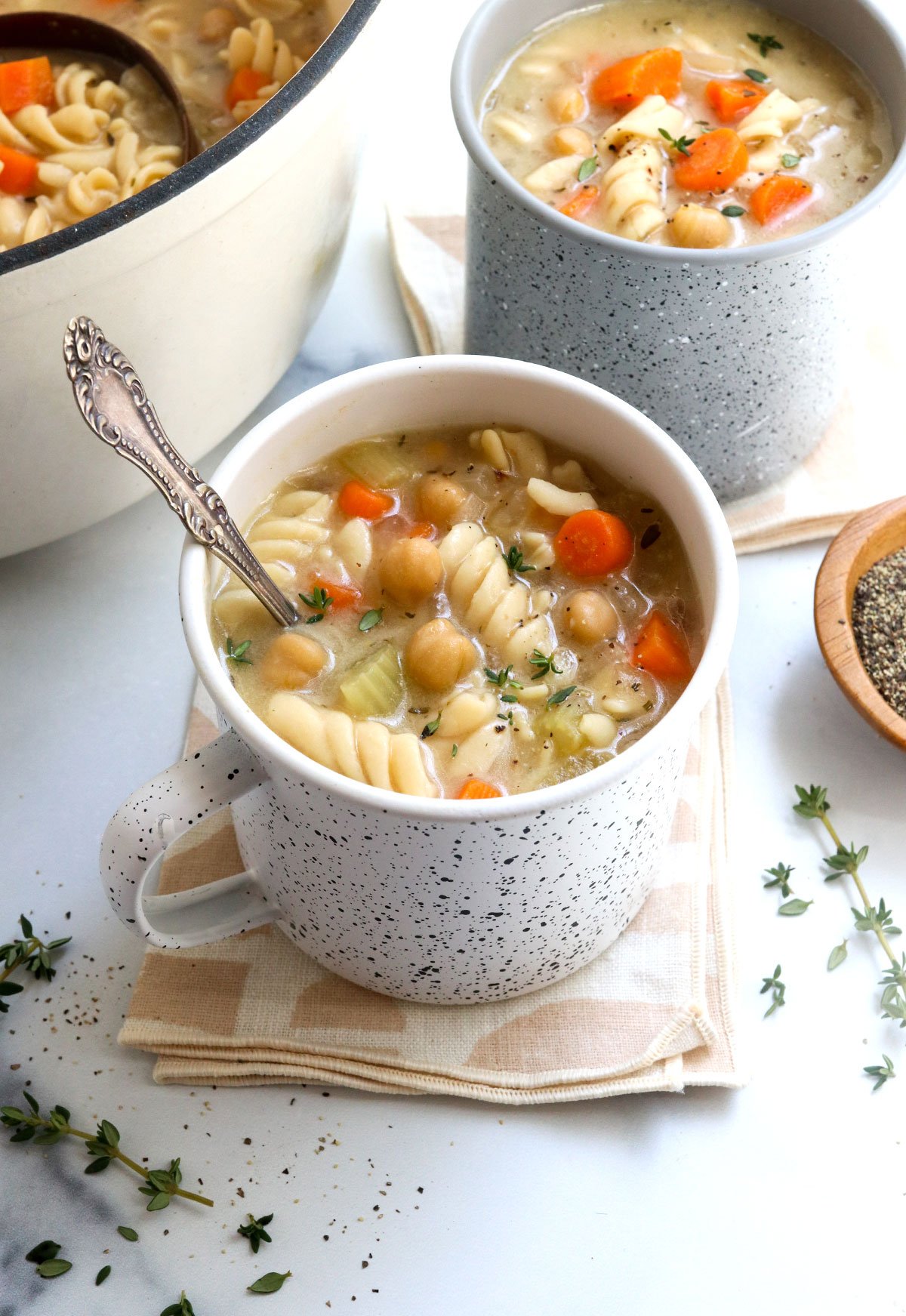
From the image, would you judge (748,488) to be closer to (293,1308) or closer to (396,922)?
(396,922)

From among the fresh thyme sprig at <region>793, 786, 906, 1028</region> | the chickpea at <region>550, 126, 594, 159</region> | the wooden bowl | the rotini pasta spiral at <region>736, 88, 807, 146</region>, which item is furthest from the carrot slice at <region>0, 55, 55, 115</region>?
the fresh thyme sprig at <region>793, 786, 906, 1028</region>

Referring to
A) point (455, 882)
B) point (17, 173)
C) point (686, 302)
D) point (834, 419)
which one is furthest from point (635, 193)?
point (455, 882)

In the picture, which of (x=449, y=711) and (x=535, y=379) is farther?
(x=535, y=379)

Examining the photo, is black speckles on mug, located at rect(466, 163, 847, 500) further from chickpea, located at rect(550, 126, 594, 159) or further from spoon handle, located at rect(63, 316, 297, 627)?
spoon handle, located at rect(63, 316, 297, 627)

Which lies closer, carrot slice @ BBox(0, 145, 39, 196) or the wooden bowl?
the wooden bowl

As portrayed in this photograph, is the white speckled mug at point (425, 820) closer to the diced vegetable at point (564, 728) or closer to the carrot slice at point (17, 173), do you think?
the diced vegetable at point (564, 728)

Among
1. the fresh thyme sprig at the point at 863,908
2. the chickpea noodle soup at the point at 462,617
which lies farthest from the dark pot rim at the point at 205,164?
the fresh thyme sprig at the point at 863,908

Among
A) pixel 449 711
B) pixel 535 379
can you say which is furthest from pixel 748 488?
pixel 449 711

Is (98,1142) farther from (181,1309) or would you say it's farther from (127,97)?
(127,97)
